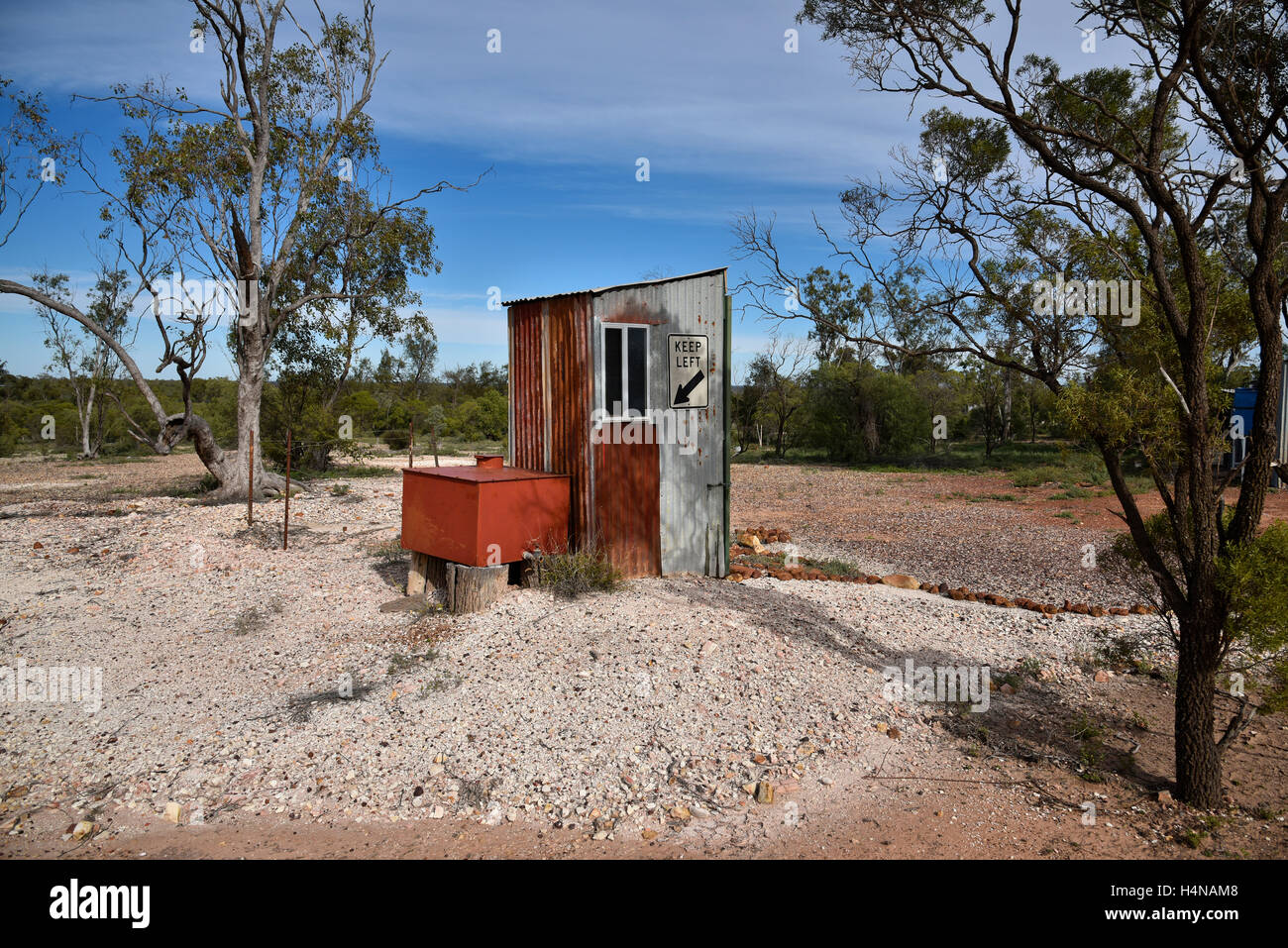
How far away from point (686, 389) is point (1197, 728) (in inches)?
232

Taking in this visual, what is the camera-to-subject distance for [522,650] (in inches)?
274

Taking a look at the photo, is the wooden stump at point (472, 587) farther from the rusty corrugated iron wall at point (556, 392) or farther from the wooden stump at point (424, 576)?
the rusty corrugated iron wall at point (556, 392)

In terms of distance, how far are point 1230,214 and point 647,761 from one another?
39.5 feet

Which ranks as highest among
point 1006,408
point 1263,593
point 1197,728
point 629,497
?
point 1006,408

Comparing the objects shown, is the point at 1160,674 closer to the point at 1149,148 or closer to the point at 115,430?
the point at 1149,148

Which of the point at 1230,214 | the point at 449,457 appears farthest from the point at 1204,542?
the point at 449,457

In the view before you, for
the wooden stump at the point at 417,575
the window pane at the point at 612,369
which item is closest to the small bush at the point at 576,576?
the wooden stump at the point at 417,575

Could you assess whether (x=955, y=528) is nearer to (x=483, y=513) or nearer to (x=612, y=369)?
(x=612, y=369)

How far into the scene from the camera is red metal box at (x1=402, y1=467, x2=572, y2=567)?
8062mm

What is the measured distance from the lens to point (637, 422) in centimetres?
892

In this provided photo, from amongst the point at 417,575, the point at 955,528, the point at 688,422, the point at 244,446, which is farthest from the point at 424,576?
the point at 955,528

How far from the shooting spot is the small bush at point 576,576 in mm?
8133

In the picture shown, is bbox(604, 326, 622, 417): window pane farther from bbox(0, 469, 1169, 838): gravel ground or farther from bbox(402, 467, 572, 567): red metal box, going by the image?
bbox(0, 469, 1169, 838): gravel ground

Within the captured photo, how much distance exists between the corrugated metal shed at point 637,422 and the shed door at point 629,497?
0.04ft
